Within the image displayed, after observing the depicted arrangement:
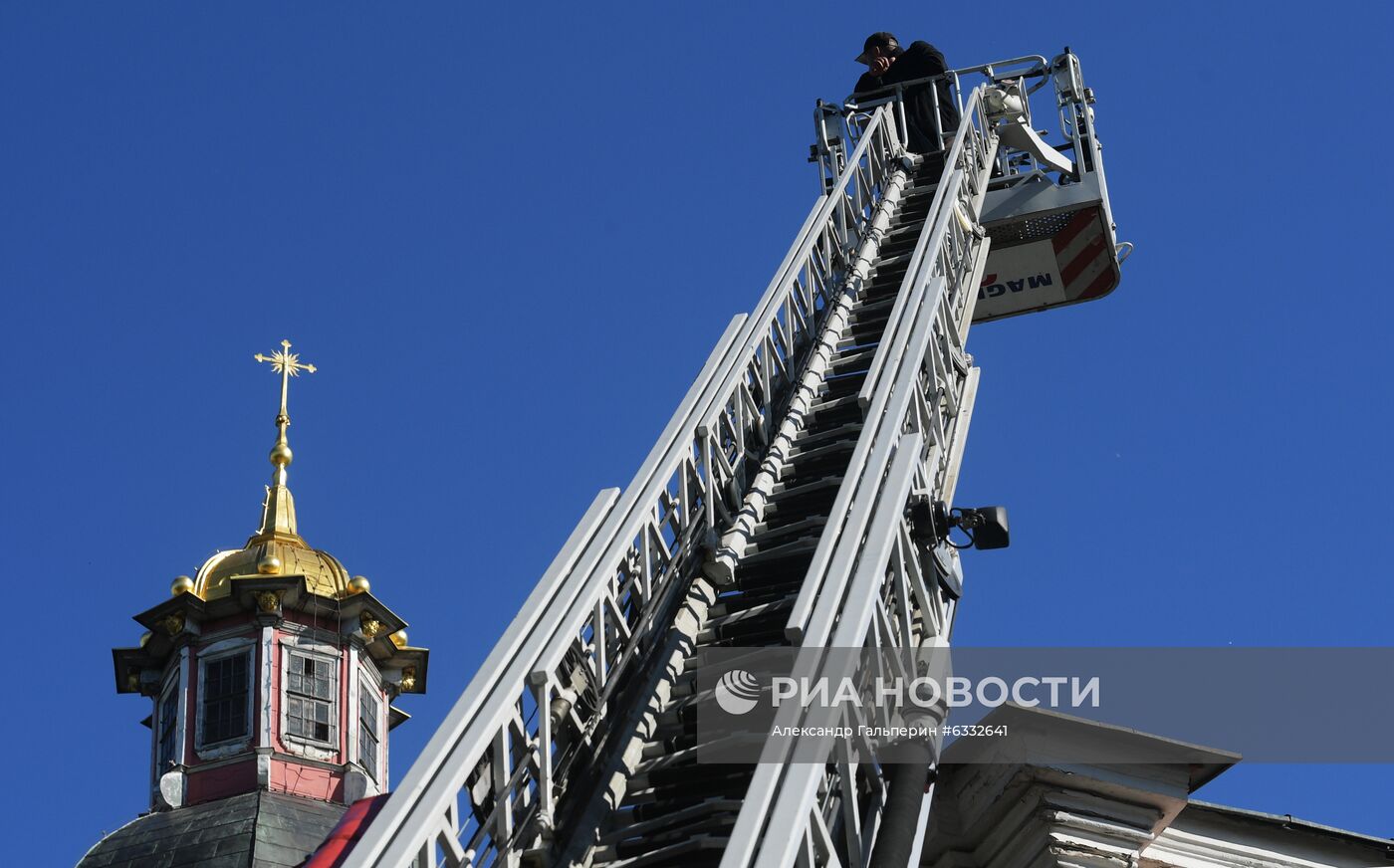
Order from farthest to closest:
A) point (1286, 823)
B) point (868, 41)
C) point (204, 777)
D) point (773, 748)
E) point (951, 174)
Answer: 1. point (204, 777)
2. point (868, 41)
3. point (951, 174)
4. point (1286, 823)
5. point (773, 748)

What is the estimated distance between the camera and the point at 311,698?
31.1 m

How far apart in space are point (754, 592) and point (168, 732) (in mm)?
19910

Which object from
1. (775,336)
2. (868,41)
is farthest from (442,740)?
(868,41)

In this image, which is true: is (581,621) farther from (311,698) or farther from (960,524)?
(311,698)

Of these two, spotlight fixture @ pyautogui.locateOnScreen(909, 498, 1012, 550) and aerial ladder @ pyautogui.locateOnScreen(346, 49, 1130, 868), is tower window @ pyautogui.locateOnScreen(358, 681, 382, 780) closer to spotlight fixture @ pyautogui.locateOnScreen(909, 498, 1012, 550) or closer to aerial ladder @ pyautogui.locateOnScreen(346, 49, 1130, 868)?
aerial ladder @ pyautogui.locateOnScreen(346, 49, 1130, 868)

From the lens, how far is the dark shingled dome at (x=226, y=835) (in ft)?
92.0

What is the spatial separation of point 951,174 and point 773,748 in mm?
9855

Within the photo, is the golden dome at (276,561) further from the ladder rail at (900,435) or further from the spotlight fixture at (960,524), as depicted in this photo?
the spotlight fixture at (960,524)

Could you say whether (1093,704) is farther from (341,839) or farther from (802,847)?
(341,839)

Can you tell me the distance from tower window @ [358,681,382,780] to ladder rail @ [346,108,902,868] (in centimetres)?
1626

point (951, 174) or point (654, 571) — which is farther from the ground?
point (951, 174)

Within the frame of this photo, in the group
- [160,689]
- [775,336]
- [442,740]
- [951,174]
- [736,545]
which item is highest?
[160,689]

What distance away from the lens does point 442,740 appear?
10266mm

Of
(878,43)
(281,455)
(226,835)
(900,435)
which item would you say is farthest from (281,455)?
(900,435)
